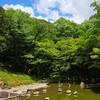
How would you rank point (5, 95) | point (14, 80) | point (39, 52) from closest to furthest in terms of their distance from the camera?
point (5, 95) → point (14, 80) → point (39, 52)

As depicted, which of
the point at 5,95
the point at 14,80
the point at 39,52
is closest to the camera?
the point at 5,95

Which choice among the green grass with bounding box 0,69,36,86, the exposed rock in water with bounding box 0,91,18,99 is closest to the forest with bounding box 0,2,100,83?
the green grass with bounding box 0,69,36,86

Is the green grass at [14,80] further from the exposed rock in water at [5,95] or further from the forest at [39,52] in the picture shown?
the exposed rock in water at [5,95]

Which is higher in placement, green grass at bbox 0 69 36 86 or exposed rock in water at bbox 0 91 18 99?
green grass at bbox 0 69 36 86

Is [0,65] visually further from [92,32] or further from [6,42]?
[92,32]

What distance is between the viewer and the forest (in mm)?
44562

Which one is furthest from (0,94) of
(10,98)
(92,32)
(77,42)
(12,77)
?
(77,42)

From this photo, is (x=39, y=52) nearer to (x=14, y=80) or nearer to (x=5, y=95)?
(x=14, y=80)

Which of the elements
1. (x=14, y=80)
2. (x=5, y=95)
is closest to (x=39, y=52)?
(x=14, y=80)

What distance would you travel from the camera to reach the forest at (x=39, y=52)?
44.6 metres

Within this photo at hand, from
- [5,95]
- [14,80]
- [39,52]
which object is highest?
[39,52]

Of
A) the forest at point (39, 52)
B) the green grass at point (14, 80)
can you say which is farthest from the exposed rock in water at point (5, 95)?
the forest at point (39, 52)

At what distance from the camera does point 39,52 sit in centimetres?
4753

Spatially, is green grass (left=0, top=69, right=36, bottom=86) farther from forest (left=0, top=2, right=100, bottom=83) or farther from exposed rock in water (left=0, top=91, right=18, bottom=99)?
exposed rock in water (left=0, top=91, right=18, bottom=99)
